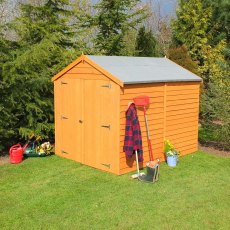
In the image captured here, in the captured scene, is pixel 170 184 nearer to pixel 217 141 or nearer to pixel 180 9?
pixel 217 141

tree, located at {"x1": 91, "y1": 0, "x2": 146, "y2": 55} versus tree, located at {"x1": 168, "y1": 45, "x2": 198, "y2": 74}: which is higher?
tree, located at {"x1": 91, "y1": 0, "x2": 146, "y2": 55}

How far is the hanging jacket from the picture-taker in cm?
797

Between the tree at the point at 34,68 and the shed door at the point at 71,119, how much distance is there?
1.15 m

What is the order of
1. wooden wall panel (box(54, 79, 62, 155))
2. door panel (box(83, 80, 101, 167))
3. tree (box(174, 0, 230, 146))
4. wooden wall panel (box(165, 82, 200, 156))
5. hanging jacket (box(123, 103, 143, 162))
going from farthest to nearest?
tree (box(174, 0, 230, 146)) → wooden wall panel (box(54, 79, 62, 155)) → wooden wall panel (box(165, 82, 200, 156)) → door panel (box(83, 80, 101, 167)) → hanging jacket (box(123, 103, 143, 162))

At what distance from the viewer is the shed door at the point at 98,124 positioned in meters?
8.26

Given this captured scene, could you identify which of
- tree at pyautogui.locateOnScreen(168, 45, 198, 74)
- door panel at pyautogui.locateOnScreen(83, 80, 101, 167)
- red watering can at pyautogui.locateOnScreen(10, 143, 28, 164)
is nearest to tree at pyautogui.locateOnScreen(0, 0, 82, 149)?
red watering can at pyautogui.locateOnScreen(10, 143, 28, 164)

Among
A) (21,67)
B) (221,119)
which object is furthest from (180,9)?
(21,67)

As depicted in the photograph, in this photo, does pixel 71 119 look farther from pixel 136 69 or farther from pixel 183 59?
pixel 183 59

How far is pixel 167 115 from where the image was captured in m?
9.27

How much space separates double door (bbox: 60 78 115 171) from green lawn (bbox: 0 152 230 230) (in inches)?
15.2

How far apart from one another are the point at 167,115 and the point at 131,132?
1679 millimetres

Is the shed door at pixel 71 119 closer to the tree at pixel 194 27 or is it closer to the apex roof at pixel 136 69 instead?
the apex roof at pixel 136 69

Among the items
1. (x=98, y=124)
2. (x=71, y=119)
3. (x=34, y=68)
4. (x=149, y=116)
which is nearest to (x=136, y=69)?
(x=149, y=116)

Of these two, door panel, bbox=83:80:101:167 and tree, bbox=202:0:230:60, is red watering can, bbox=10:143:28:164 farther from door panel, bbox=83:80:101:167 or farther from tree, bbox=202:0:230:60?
tree, bbox=202:0:230:60
